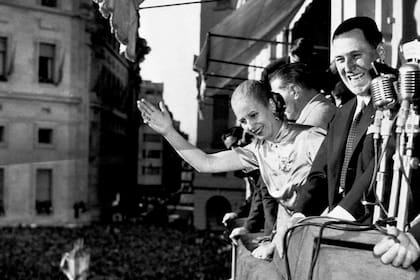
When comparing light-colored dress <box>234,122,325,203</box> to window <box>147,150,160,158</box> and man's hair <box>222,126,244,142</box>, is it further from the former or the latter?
window <box>147,150,160,158</box>

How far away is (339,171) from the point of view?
1268mm

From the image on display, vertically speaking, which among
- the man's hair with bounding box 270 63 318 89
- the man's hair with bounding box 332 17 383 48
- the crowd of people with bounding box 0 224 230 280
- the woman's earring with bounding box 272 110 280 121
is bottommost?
the crowd of people with bounding box 0 224 230 280

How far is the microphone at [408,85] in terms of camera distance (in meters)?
1.02

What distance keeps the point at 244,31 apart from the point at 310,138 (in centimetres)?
411

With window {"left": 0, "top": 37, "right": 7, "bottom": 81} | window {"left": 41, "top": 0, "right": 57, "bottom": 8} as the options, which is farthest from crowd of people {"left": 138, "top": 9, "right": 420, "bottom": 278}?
window {"left": 41, "top": 0, "right": 57, "bottom": 8}

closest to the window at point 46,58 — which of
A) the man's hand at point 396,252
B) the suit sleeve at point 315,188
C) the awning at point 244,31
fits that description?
the awning at point 244,31

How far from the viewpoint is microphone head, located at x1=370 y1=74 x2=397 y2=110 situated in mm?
1080

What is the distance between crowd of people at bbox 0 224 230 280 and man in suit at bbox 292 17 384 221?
9.05 m

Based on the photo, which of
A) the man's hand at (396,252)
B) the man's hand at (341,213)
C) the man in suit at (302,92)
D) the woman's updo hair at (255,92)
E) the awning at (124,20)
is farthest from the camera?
the awning at (124,20)

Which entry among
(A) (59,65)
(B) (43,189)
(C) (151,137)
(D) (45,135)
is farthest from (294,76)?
(A) (59,65)

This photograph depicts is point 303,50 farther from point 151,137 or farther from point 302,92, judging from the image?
point 151,137

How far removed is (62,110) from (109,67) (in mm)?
2050

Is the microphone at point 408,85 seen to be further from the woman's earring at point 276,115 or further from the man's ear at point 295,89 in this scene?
the man's ear at point 295,89

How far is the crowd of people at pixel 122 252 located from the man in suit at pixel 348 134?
9.05m
